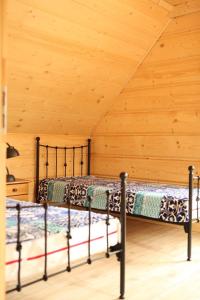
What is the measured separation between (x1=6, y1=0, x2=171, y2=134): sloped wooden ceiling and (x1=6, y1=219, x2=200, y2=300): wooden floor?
78.2 inches

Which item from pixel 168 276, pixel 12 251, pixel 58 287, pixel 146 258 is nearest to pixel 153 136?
pixel 146 258

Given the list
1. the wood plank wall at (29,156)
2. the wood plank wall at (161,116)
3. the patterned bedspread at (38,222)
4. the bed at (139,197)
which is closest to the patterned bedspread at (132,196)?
the bed at (139,197)

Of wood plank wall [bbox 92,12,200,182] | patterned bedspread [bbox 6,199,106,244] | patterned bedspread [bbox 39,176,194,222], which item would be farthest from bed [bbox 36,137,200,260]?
wood plank wall [bbox 92,12,200,182]

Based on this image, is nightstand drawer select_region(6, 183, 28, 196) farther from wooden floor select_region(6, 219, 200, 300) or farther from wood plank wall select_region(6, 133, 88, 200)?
wooden floor select_region(6, 219, 200, 300)

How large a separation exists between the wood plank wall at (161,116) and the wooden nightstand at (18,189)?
1.51 meters

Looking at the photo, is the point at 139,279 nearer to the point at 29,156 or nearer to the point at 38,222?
the point at 38,222

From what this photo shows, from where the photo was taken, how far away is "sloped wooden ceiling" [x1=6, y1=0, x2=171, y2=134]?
375cm

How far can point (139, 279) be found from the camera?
308cm

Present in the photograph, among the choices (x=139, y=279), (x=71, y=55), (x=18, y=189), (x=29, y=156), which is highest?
(x=71, y=55)

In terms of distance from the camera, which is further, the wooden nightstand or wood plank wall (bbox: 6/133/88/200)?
wood plank wall (bbox: 6/133/88/200)

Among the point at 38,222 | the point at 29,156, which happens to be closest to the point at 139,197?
the point at 38,222

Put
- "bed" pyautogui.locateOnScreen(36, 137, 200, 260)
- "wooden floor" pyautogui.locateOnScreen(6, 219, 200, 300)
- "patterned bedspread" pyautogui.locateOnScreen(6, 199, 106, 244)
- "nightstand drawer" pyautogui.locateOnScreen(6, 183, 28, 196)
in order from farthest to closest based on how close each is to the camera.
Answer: "nightstand drawer" pyautogui.locateOnScreen(6, 183, 28, 196)
"bed" pyautogui.locateOnScreen(36, 137, 200, 260)
"wooden floor" pyautogui.locateOnScreen(6, 219, 200, 300)
"patterned bedspread" pyautogui.locateOnScreen(6, 199, 106, 244)

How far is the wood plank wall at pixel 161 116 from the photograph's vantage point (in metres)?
4.82

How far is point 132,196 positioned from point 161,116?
153 cm
